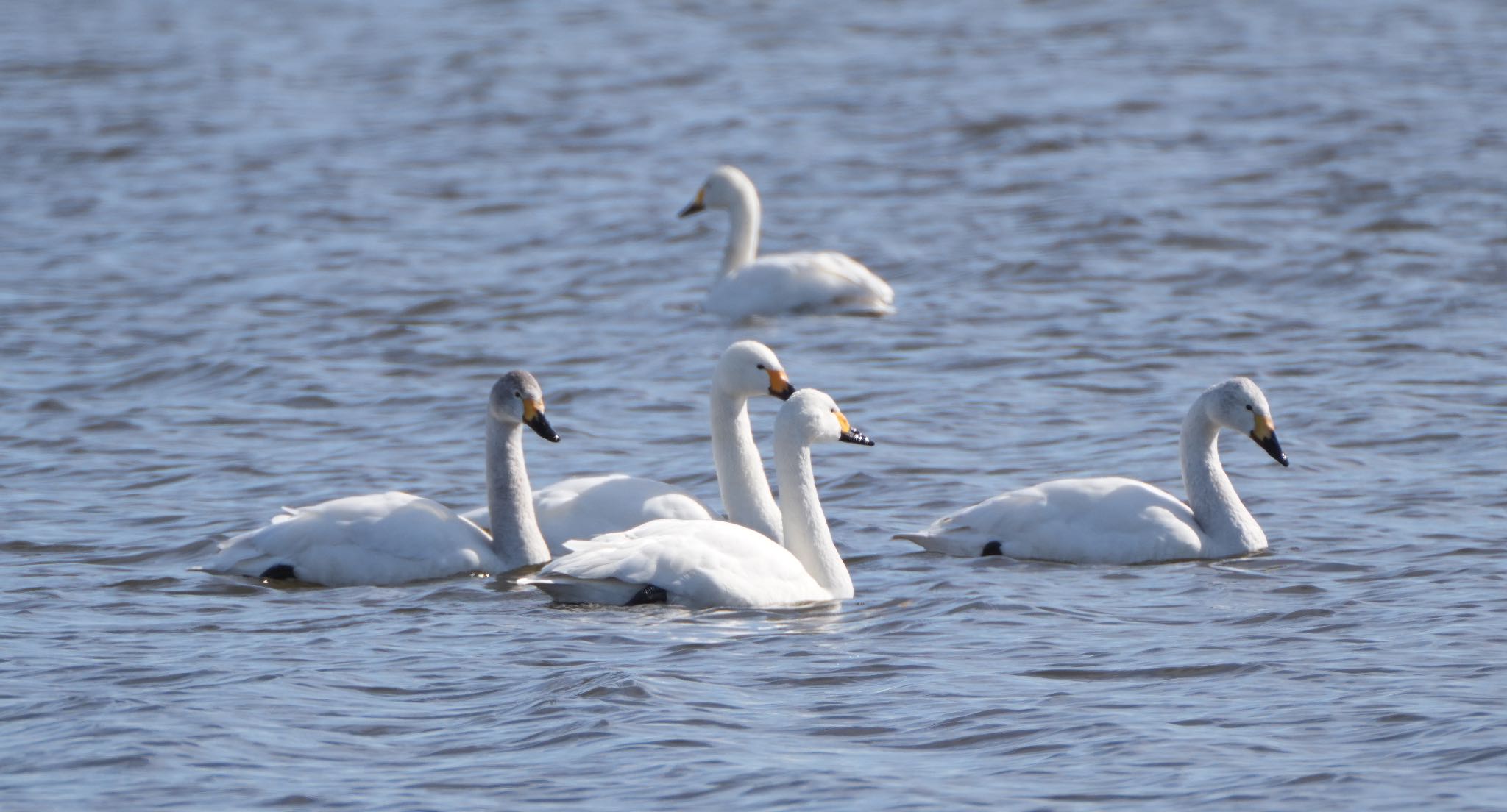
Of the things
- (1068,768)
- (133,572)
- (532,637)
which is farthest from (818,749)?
(133,572)

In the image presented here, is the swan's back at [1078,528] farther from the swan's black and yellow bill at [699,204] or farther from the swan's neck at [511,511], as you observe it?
the swan's black and yellow bill at [699,204]

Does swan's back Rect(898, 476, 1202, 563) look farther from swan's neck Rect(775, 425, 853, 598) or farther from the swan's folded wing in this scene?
the swan's folded wing

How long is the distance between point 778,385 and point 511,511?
3.92 ft

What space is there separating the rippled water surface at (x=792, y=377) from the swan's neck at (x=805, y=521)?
21 centimetres

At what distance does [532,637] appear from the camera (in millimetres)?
7836

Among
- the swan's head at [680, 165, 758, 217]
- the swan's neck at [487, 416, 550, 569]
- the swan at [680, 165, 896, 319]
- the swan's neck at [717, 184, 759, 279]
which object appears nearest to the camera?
the swan's neck at [487, 416, 550, 569]

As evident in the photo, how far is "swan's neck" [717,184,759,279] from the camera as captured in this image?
1595cm

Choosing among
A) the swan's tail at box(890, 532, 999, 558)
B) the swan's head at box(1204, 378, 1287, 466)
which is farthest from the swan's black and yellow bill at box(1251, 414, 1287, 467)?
the swan's tail at box(890, 532, 999, 558)

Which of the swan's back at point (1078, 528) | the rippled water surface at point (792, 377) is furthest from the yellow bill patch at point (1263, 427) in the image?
the swan's back at point (1078, 528)

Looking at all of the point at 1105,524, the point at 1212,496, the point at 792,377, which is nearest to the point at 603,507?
the point at 1105,524

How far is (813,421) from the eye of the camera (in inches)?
340

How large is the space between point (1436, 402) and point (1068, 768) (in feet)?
19.8

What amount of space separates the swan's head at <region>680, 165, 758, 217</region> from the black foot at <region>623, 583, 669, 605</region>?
8185 mm

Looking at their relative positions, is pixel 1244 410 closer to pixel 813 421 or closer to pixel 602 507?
pixel 813 421
